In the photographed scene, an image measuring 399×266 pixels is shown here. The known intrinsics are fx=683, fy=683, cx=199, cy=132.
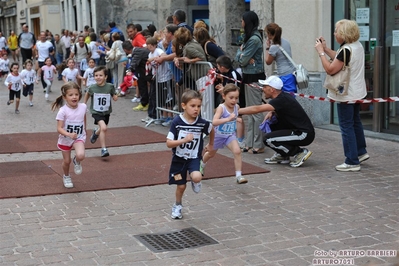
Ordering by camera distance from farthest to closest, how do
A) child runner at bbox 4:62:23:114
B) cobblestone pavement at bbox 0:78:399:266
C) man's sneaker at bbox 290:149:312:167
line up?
1. child runner at bbox 4:62:23:114
2. man's sneaker at bbox 290:149:312:167
3. cobblestone pavement at bbox 0:78:399:266

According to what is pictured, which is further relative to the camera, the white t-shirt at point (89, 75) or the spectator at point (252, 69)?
the white t-shirt at point (89, 75)

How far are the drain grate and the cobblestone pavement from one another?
0.08 m

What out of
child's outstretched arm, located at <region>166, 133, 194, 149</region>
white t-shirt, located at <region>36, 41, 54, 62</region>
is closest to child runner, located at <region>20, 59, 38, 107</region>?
white t-shirt, located at <region>36, 41, 54, 62</region>

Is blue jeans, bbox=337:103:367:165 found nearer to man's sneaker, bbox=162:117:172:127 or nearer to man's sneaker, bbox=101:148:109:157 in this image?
man's sneaker, bbox=101:148:109:157

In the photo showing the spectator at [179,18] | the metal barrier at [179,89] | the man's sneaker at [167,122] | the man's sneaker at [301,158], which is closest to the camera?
the man's sneaker at [301,158]

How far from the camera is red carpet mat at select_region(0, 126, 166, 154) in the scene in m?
11.3

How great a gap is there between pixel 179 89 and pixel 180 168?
604 cm

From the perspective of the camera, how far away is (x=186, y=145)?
22.4ft

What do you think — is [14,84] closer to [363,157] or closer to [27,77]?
[27,77]

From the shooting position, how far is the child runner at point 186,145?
265 inches

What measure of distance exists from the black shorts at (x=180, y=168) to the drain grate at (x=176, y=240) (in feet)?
1.89

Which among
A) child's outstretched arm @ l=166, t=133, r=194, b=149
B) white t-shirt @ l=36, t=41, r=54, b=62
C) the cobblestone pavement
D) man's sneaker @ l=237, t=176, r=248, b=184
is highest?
white t-shirt @ l=36, t=41, r=54, b=62

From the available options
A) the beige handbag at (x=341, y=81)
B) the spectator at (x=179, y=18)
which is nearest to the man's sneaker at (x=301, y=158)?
the beige handbag at (x=341, y=81)

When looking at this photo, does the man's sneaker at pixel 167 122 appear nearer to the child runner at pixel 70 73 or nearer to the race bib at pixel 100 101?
the race bib at pixel 100 101
